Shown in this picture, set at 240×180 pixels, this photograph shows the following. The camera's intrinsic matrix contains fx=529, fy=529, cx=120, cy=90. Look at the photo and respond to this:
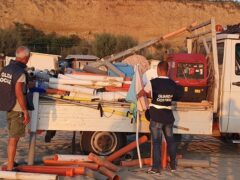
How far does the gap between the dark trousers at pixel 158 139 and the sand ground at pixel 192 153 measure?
266mm

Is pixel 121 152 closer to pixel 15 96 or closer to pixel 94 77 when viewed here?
pixel 94 77

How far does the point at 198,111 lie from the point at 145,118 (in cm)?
95

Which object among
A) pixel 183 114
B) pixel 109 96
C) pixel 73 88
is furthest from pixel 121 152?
pixel 73 88

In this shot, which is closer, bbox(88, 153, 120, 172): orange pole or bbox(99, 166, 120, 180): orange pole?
bbox(99, 166, 120, 180): orange pole

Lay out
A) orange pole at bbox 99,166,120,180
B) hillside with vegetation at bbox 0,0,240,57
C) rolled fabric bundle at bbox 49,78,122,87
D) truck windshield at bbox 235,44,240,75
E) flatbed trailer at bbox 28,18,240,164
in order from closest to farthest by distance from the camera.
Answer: orange pole at bbox 99,166,120,180 < flatbed trailer at bbox 28,18,240,164 < rolled fabric bundle at bbox 49,78,122,87 < truck windshield at bbox 235,44,240,75 < hillside with vegetation at bbox 0,0,240,57

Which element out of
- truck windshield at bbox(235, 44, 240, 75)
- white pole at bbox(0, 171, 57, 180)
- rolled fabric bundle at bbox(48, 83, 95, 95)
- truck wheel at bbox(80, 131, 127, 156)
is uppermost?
truck windshield at bbox(235, 44, 240, 75)

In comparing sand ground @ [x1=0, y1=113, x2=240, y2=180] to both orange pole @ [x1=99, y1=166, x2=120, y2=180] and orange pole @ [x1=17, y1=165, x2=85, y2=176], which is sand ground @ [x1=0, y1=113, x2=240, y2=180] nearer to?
orange pole @ [x1=17, y1=165, x2=85, y2=176]

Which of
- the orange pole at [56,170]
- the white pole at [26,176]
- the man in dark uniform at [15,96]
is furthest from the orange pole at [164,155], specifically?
the man in dark uniform at [15,96]

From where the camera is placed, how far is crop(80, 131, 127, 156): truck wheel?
9.45 m

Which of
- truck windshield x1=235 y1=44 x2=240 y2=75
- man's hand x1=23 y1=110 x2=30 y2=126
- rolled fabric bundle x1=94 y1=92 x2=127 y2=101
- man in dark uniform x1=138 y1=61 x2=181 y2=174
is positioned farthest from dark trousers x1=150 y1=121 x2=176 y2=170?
man's hand x1=23 y1=110 x2=30 y2=126

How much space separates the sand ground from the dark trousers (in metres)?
0.27

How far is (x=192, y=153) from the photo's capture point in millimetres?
11031

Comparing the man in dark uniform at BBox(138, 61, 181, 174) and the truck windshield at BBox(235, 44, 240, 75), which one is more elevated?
the truck windshield at BBox(235, 44, 240, 75)

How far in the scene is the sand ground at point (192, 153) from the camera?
8.73m
